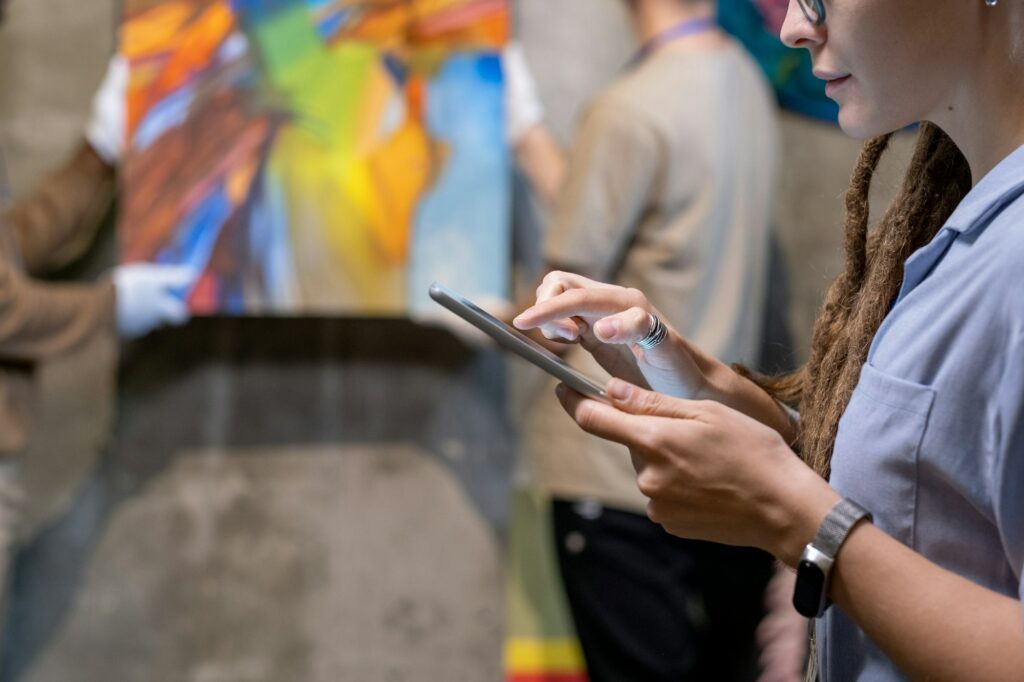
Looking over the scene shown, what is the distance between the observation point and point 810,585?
0.73m

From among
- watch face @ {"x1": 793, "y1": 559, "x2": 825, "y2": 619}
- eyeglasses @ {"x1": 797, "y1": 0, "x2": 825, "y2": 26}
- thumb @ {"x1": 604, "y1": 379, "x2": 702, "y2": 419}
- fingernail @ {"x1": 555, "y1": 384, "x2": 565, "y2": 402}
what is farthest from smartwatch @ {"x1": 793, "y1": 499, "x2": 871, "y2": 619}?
eyeglasses @ {"x1": 797, "y1": 0, "x2": 825, "y2": 26}

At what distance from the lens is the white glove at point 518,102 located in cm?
A: 224

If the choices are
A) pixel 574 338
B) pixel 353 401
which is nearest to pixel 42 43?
pixel 353 401

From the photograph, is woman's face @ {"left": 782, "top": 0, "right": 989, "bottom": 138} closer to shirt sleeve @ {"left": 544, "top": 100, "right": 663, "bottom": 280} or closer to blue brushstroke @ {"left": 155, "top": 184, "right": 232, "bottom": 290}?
shirt sleeve @ {"left": 544, "top": 100, "right": 663, "bottom": 280}

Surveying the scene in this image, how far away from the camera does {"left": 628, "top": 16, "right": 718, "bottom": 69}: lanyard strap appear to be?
209 centimetres

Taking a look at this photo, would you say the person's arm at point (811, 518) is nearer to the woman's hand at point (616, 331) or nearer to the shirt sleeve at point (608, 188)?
the woman's hand at point (616, 331)

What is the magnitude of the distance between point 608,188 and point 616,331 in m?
1.15

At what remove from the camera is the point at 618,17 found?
7.72 ft

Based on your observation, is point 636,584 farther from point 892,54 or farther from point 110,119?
point 892,54

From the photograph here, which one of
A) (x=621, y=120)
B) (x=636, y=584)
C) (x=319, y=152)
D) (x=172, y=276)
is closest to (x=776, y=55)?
(x=621, y=120)

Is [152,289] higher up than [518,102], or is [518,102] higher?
[518,102]

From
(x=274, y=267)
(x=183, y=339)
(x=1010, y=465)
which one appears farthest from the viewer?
(x=183, y=339)

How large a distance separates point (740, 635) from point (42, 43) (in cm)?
173

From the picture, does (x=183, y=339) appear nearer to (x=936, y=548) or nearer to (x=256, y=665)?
(x=256, y=665)
